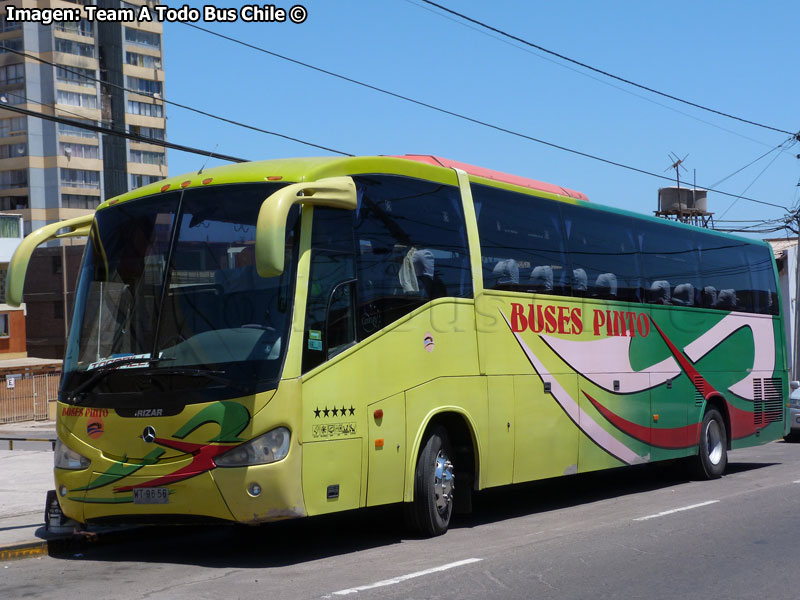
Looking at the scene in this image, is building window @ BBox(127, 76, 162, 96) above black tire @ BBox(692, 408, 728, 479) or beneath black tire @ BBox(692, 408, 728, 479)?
above

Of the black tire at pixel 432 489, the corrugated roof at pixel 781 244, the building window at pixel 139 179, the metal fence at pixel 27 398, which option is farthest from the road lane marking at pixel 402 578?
the building window at pixel 139 179

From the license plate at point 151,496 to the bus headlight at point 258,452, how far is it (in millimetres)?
600

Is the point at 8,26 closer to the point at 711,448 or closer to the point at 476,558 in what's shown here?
the point at 711,448

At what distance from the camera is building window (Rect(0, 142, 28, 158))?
85875 mm

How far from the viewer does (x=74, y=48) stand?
8462 cm

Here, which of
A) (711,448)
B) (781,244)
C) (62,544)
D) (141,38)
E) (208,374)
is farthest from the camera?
(141,38)

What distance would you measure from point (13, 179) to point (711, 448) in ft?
261

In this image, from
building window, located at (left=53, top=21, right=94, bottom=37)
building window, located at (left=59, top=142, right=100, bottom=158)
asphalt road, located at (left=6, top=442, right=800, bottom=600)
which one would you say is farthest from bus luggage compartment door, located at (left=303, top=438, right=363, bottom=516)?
building window, located at (left=59, top=142, right=100, bottom=158)

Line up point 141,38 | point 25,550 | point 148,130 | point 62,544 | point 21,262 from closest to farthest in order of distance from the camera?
point 21,262, point 25,550, point 62,544, point 141,38, point 148,130

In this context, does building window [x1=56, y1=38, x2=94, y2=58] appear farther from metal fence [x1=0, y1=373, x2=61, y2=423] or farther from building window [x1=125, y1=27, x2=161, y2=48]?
metal fence [x1=0, y1=373, x2=61, y2=423]

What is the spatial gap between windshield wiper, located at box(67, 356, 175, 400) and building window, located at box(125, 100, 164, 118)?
87686 mm

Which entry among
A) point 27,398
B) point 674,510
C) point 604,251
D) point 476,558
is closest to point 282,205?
point 476,558

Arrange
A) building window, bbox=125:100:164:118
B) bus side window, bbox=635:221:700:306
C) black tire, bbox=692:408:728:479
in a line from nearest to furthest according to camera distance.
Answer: bus side window, bbox=635:221:700:306 → black tire, bbox=692:408:728:479 → building window, bbox=125:100:164:118

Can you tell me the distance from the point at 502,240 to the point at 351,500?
13.0 feet
